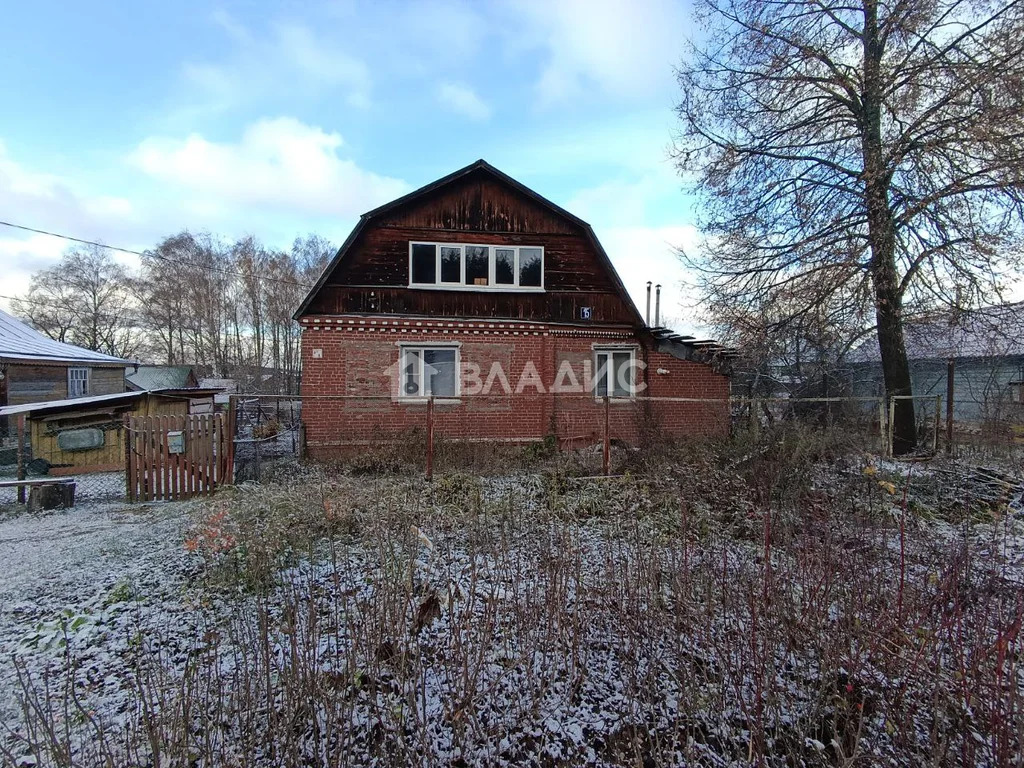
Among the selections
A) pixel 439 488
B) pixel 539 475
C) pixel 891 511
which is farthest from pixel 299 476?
pixel 891 511

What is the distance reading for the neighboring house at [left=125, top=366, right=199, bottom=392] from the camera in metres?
32.3

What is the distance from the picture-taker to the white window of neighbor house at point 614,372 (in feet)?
39.5

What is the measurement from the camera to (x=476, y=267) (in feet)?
37.3

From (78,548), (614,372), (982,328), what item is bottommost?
(78,548)

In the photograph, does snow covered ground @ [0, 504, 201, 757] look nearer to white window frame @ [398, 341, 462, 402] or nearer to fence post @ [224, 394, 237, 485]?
fence post @ [224, 394, 237, 485]

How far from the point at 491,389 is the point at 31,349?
1738 cm

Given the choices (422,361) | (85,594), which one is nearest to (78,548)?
(85,594)

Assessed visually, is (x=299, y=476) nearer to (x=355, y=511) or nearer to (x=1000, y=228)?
(x=355, y=511)

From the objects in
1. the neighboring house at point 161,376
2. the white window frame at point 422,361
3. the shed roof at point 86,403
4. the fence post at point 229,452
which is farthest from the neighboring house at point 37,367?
the white window frame at point 422,361

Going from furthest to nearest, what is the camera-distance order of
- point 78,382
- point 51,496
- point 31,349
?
1. point 78,382
2. point 31,349
3. point 51,496

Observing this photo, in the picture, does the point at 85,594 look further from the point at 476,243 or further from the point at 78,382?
the point at 78,382

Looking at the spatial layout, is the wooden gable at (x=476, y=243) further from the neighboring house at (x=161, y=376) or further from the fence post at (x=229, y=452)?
the neighboring house at (x=161, y=376)

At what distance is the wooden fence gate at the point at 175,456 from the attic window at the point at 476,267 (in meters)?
5.43

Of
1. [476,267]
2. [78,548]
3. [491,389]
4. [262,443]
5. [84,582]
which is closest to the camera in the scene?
[84,582]
